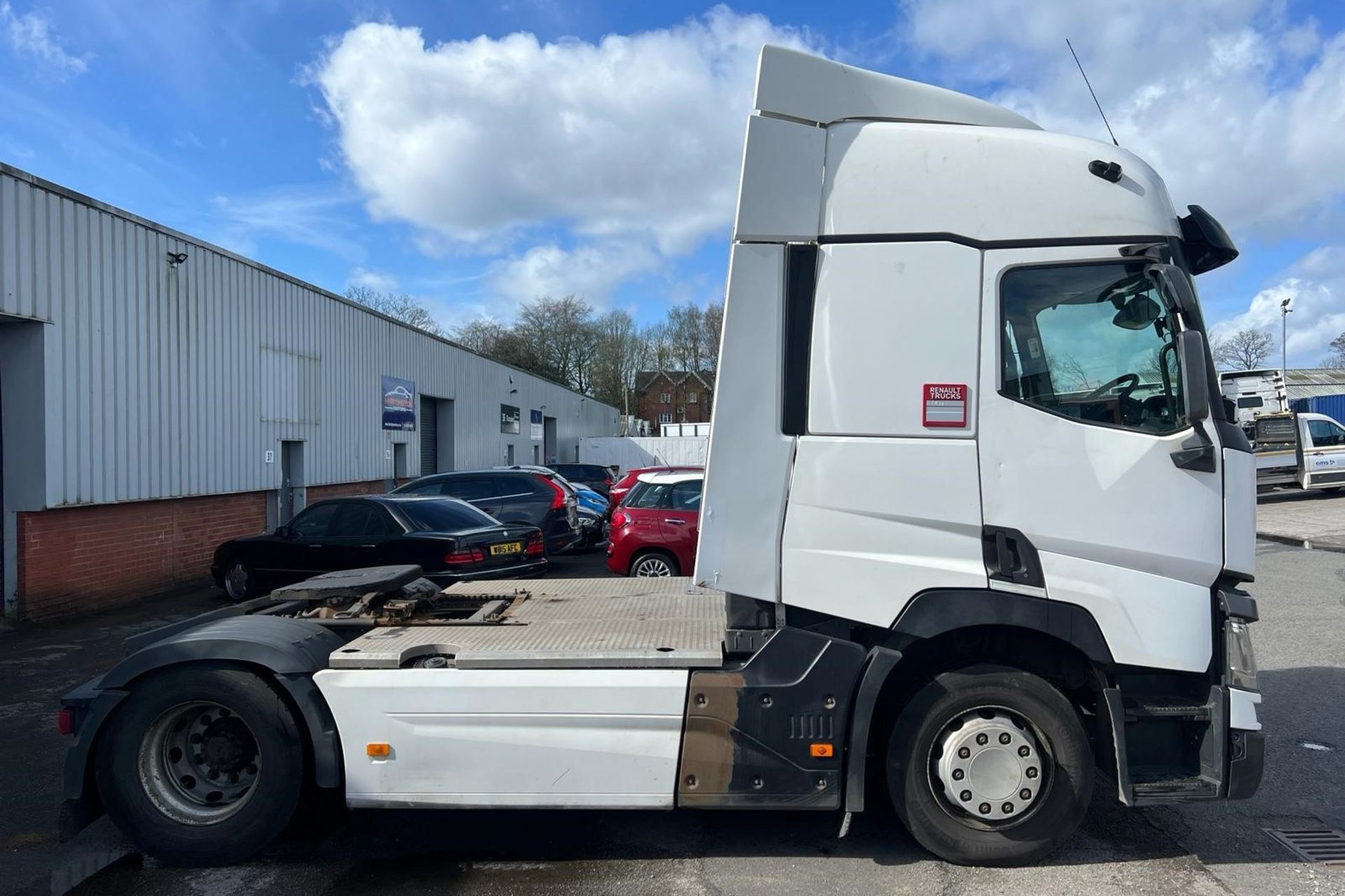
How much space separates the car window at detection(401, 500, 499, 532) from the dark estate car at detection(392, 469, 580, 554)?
3.29 meters

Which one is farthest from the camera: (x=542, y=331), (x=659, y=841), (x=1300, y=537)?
(x=542, y=331)

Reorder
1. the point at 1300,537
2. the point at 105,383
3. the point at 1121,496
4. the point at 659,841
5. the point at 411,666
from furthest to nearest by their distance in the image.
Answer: the point at 1300,537
the point at 105,383
the point at 659,841
the point at 411,666
the point at 1121,496

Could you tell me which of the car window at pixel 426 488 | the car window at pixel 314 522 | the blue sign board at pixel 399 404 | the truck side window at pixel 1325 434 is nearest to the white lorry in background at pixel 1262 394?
the truck side window at pixel 1325 434

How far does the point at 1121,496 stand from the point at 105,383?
12.6 metres

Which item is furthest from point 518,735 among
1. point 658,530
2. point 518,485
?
point 518,485

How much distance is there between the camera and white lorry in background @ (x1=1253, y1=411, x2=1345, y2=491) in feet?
72.8

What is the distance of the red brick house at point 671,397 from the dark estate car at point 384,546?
150 feet

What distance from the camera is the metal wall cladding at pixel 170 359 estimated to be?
1091cm

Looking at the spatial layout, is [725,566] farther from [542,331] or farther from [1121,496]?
[542,331]

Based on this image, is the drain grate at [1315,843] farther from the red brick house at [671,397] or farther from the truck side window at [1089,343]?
the red brick house at [671,397]

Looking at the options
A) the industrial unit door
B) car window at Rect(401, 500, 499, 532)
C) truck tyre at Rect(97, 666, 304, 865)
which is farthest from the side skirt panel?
the industrial unit door

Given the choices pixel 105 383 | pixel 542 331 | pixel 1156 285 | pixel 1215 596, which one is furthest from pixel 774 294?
pixel 542 331

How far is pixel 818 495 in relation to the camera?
12.5 feet

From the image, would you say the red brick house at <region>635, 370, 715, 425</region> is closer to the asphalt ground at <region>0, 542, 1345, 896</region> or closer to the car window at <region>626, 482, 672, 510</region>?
the car window at <region>626, 482, 672, 510</region>
